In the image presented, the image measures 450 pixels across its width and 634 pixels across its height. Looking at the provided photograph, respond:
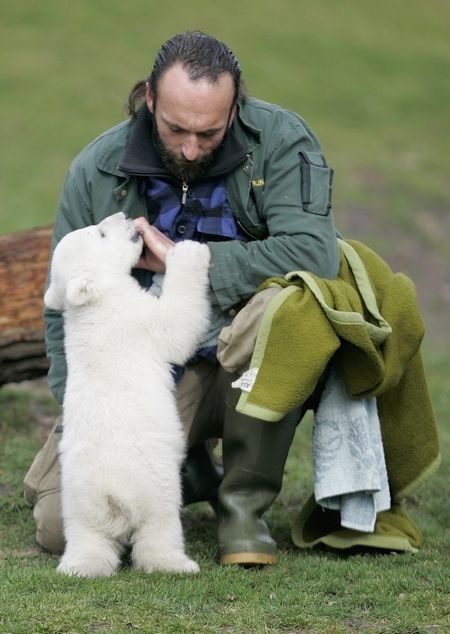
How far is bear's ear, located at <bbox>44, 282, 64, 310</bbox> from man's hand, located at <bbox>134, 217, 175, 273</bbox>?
42 centimetres

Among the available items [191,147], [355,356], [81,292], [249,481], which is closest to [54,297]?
[81,292]

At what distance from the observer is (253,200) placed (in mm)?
5020

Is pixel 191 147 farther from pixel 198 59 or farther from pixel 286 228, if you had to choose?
pixel 286 228

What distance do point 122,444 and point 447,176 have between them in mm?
12022

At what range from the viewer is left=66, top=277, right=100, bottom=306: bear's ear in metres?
4.56

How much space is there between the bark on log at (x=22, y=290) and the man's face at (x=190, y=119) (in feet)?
5.38

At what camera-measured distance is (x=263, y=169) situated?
16.5 feet

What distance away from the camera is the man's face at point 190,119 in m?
4.79

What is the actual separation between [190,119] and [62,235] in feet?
2.87

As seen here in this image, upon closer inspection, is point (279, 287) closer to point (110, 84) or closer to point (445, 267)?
point (445, 267)

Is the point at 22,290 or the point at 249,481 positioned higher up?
the point at 249,481

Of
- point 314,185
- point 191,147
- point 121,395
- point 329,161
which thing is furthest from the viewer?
point 329,161

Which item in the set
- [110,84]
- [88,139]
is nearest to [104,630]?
[88,139]

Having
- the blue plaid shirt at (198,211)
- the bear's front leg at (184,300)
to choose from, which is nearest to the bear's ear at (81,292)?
the bear's front leg at (184,300)
